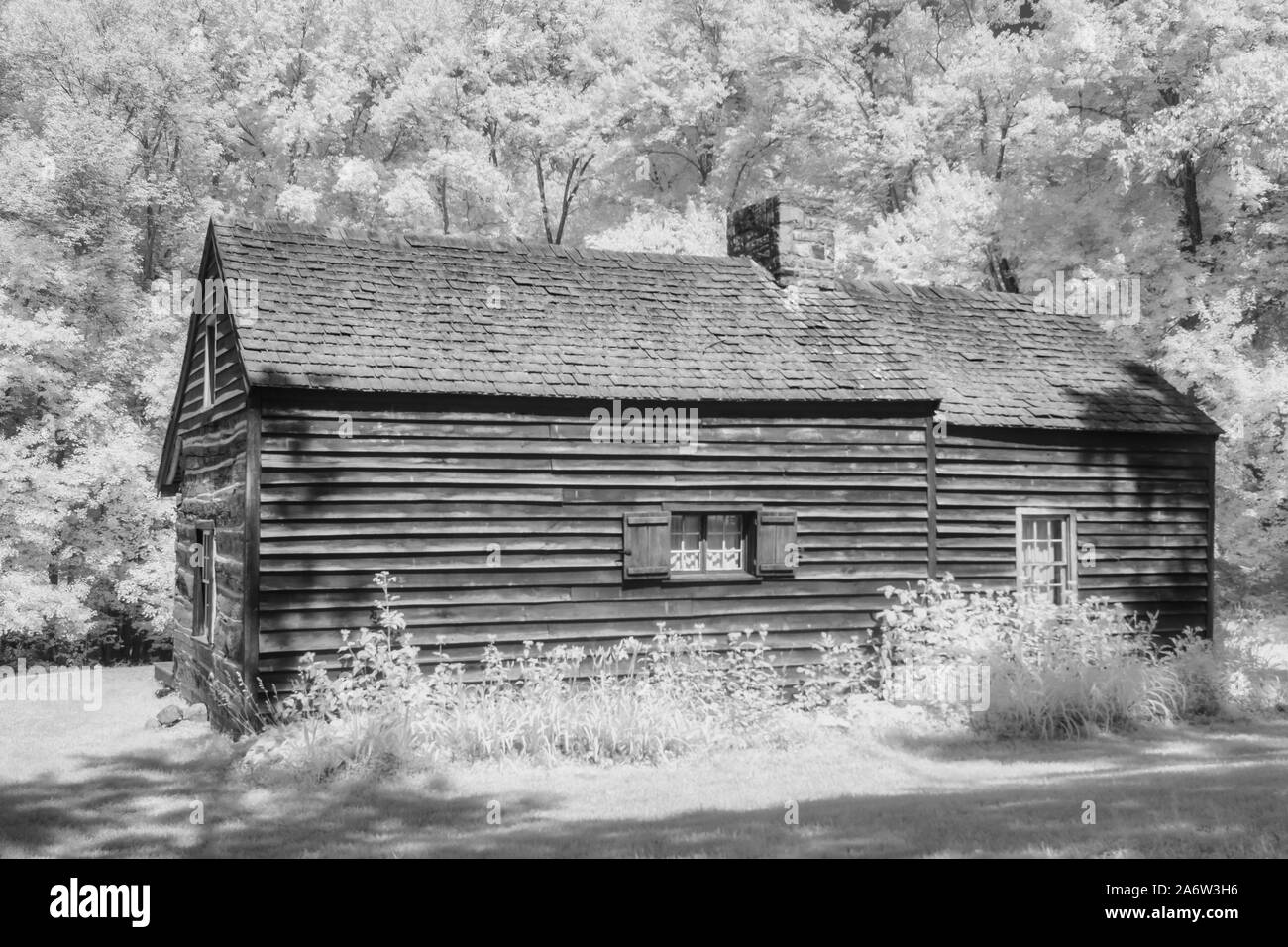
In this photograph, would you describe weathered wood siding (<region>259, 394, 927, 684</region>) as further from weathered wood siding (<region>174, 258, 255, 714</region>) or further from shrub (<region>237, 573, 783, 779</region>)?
weathered wood siding (<region>174, 258, 255, 714</region>)

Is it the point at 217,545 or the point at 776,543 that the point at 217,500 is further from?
the point at 776,543

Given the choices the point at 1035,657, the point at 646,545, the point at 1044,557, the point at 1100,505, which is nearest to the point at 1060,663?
the point at 1035,657

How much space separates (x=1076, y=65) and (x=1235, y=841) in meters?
19.2

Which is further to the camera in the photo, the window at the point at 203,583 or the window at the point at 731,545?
the window at the point at 203,583

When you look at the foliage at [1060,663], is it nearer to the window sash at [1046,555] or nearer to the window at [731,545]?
the window sash at [1046,555]

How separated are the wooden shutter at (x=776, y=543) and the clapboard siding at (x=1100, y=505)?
2321mm

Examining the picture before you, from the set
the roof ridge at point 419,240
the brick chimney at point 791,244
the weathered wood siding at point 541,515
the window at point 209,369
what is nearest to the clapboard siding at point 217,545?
the window at point 209,369

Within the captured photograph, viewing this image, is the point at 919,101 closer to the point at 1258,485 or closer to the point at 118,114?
the point at 1258,485

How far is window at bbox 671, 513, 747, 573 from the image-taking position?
1469 cm

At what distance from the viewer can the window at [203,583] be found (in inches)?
607

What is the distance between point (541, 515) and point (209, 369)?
207 inches

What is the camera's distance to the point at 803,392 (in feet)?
48.9
